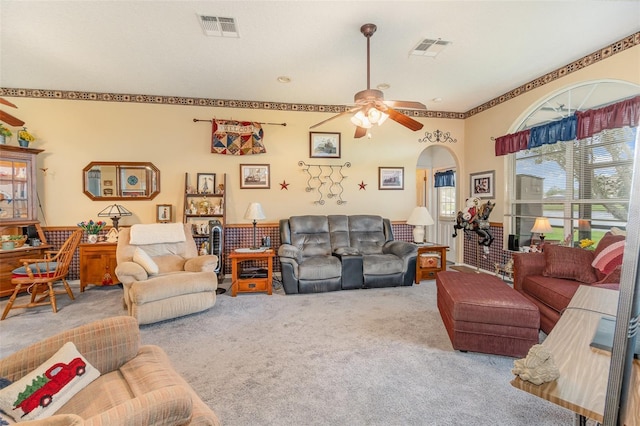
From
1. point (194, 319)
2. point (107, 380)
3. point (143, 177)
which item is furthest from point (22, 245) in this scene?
point (107, 380)

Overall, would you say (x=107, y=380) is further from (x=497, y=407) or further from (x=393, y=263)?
(x=393, y=263)

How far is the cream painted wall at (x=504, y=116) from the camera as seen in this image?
3.23 meters

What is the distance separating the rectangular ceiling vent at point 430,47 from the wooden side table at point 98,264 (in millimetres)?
4778

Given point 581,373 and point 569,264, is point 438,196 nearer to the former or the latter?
point 569,264

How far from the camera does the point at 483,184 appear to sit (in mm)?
5301

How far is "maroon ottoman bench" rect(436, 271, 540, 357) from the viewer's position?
2301mm

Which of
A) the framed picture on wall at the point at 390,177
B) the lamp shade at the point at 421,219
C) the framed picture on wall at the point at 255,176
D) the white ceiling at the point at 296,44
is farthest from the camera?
the framed picture on wall at the point at 390,177

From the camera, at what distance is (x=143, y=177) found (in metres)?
4.81

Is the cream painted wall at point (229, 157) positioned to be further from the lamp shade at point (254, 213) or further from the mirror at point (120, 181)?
the lamp shade at point (254, 213)

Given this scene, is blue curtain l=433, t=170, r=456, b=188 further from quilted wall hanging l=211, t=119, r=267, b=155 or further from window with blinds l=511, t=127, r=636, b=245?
quilted wall hanging l=211, t=119, r=267, b=155

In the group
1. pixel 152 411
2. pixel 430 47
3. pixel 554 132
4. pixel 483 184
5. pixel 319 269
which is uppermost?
pixel 430 47

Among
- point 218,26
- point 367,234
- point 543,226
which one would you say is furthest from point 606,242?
point 218,26

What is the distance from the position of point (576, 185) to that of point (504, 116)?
5.20 feet

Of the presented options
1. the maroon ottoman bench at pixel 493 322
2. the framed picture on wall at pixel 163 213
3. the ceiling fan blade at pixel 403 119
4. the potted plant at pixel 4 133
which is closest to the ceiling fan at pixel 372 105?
the ceiling fan blade at pixel 403 119
